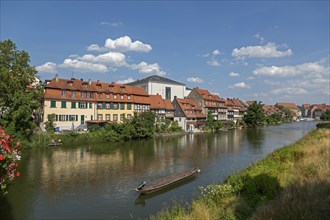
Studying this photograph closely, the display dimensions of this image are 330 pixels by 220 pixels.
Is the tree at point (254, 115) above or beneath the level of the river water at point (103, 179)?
above

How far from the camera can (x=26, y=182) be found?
71.2ft

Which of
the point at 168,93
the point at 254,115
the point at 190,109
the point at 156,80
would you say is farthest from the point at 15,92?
the point at 254,115

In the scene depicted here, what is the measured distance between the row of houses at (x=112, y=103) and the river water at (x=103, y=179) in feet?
34.7

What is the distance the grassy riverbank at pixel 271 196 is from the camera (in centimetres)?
871

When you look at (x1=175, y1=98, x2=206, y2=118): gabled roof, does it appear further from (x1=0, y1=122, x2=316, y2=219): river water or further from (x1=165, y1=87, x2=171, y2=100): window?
(x1=0, y1=122, x2=316, y2=219): river water

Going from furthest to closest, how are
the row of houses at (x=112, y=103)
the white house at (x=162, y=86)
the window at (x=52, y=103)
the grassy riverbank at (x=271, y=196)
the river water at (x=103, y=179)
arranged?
the white house at (x=162, y=86) < the row of houses at (x=112, y=103) < the window at (x=52, y=103) < the river water at (x=103, y=179) < the grassy riverbank at (x=271, y=196)

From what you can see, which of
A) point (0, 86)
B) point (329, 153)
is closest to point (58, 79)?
point (0, 86)

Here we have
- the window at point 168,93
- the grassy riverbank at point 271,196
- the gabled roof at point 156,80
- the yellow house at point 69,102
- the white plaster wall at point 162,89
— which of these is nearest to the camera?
the grassy riverbank at point 271,196

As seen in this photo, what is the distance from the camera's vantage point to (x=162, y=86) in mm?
77312

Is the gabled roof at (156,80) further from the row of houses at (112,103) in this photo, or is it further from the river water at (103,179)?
the river water at (103,179)

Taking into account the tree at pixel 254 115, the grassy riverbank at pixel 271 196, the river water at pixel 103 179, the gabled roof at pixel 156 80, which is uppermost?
the gabled roof at pixel 156 80

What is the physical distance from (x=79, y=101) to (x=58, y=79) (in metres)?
4.89

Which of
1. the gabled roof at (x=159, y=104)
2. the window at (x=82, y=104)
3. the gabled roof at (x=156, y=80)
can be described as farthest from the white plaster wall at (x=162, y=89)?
the window at (x=82, y=104)

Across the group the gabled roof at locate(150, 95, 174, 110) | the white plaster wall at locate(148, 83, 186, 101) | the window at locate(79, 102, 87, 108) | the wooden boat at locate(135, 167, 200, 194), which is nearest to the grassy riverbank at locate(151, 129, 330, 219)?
the wooden boat at locate(135, 167, 200, 194)
